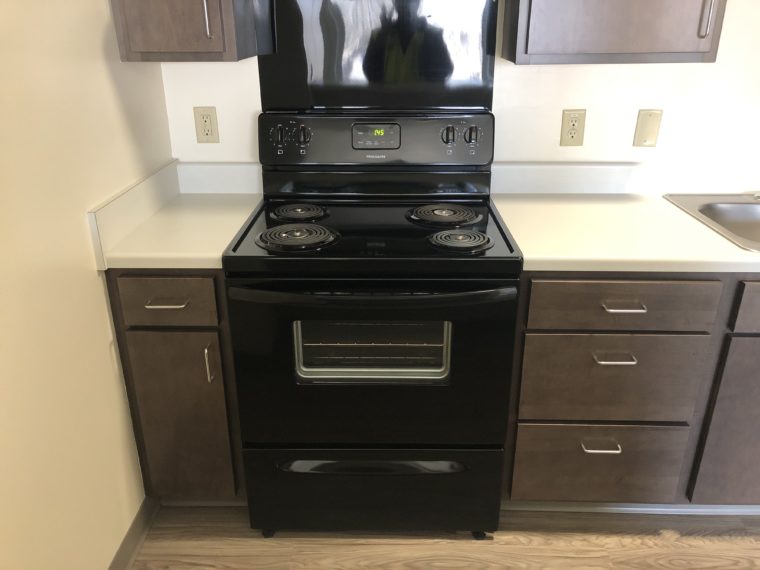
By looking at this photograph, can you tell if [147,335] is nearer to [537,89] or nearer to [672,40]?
[537,89]

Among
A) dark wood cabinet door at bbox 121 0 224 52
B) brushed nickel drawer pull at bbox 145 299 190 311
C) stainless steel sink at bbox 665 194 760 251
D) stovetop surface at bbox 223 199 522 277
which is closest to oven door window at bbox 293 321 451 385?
stovetop surface at bbox 223 199 522 277

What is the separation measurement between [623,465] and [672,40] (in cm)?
111

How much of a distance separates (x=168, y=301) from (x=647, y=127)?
148 cm

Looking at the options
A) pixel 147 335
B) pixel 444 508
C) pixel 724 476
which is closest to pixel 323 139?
pixel 147 335

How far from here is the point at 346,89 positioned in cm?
189

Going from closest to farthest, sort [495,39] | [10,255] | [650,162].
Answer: [10,255] → [495,39] → [650,162]

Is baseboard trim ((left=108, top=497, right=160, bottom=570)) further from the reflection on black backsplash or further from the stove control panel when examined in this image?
the reflection on black backsplash

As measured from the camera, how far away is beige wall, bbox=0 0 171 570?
1.18 meters

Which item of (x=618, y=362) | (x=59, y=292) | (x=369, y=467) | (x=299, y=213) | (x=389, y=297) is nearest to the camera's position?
(x=59, y=292)

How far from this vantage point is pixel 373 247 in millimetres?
1534

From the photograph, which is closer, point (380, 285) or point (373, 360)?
point (380, 285)

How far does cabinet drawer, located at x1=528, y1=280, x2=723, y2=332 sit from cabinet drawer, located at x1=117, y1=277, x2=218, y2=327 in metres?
0.79

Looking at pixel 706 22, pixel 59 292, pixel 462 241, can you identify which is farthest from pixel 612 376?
pixel 59 292

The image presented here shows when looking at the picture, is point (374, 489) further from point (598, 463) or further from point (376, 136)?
point (376, 136)
